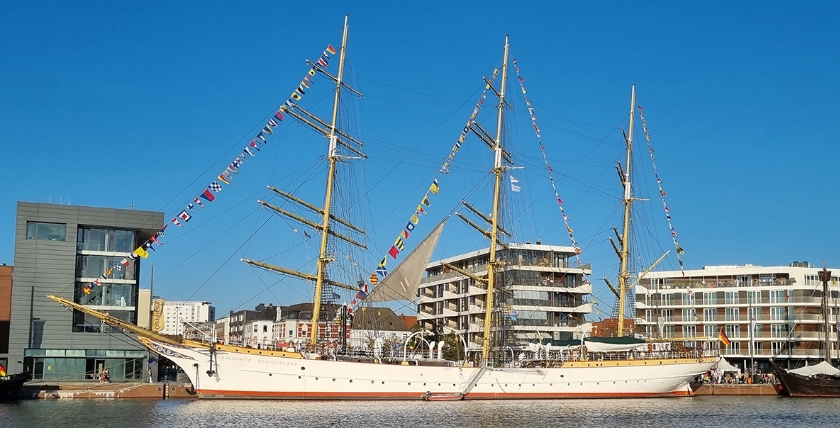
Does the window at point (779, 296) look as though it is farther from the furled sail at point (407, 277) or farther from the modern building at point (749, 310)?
the furled sail at point (407, 277)

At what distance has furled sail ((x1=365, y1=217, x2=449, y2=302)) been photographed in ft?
199

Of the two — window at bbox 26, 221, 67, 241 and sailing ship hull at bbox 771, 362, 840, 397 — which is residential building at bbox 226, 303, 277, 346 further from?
sailing ship hull at bbox 771, 362, 840, 397

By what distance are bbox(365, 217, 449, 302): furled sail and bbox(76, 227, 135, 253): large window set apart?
64.5 ft

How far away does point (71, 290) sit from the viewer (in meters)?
63.2

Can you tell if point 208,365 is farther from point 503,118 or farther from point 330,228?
point 503,118

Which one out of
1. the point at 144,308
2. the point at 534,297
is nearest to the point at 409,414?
the point at 144,308

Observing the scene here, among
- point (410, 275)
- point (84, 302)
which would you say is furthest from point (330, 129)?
point (84, 302)

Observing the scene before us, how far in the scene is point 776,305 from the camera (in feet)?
308

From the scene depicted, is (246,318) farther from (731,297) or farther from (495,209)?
(495,209)

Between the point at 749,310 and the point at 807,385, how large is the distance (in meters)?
27.2

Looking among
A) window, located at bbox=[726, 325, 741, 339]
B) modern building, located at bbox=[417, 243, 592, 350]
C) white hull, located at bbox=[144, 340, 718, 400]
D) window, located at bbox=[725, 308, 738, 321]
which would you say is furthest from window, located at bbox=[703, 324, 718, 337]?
white hull, located at bbox=[144, 340, 718, 400]

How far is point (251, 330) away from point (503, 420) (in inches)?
4813

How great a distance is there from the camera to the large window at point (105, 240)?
65.2 meters

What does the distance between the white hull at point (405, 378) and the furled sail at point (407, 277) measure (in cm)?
595
